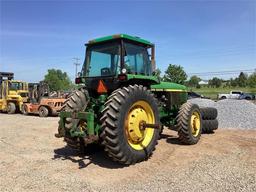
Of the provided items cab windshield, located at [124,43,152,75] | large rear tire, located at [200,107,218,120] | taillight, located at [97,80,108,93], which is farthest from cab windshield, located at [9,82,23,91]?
taillight, located at [97,80,108,93]

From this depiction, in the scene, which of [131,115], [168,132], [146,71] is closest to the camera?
[131,115]

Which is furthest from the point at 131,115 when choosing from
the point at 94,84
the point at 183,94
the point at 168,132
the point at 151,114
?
the point at 168,132

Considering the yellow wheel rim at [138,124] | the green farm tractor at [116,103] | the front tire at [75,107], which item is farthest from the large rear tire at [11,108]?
the yellow wheel rim at [138,124]

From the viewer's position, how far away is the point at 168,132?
440 inches

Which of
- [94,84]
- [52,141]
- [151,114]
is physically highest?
[94,84]

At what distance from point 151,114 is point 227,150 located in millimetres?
2428

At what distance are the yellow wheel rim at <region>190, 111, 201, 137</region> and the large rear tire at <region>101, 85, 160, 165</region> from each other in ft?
7.11

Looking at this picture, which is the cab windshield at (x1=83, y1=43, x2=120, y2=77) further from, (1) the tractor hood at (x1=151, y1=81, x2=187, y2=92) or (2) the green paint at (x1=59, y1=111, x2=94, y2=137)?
(1) the tractor hood at (x1=151, y1=81, x2=187, y2=92)

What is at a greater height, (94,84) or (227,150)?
(94,84)

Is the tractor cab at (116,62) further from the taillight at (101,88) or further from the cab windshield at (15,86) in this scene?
the cab windshield at (15,86)

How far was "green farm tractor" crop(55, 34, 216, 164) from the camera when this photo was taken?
20.0ft

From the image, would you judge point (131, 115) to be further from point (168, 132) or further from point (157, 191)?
point (168, 132)

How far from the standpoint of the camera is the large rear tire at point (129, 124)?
600 cm

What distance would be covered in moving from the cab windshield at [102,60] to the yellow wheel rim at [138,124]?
1030mm
